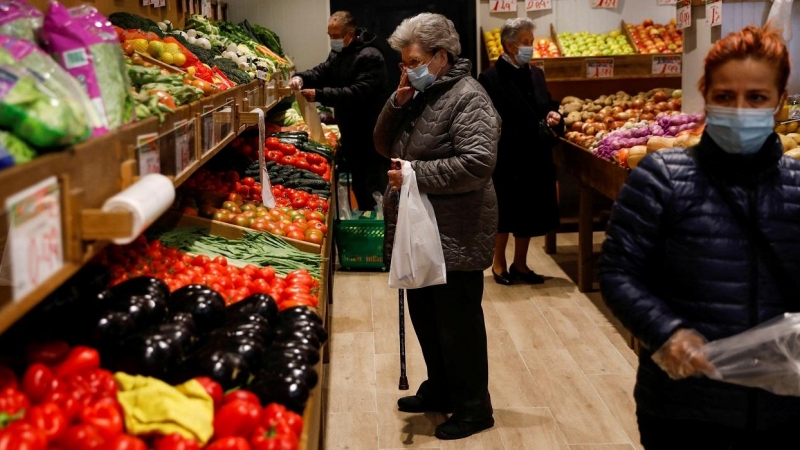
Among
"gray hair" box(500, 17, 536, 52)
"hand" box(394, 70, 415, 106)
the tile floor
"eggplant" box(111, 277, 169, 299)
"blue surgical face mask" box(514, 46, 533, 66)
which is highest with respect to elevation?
"gray hair" box(500, 17, 536, 52)

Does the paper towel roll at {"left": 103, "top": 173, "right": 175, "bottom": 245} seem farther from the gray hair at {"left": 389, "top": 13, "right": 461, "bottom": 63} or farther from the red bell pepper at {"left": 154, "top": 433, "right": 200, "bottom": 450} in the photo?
the gray hair at {"left": 389, "top": 13, "right": 461, "bottom": 63}

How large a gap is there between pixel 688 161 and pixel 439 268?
1.73m

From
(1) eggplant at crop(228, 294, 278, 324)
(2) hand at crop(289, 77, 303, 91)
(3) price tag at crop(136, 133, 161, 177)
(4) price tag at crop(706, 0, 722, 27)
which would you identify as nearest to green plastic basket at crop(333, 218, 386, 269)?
(2) hand at crop(289, 77, 303, 91)

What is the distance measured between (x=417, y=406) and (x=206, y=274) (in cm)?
161

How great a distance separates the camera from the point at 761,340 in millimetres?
2061

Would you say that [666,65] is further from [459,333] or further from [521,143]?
[459,333]

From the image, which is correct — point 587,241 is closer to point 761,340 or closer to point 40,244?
point 761,340

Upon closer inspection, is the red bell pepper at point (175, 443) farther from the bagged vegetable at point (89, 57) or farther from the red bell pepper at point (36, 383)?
the bagged vegetable at point (89, 57)

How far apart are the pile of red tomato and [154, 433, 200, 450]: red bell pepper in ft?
3.49

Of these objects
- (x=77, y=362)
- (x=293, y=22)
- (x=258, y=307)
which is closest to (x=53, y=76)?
(x=77, y=362)

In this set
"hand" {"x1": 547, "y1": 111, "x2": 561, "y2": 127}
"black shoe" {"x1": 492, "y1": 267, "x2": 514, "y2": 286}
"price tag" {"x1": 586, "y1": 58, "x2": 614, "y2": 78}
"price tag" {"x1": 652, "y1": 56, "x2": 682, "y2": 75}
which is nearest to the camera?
"hand" {"x1": 547, "y1": 111, "x2": 561, "y2": 127}

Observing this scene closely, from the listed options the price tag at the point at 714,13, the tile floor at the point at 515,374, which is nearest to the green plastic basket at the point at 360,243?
the tile floor at the point at 515,374

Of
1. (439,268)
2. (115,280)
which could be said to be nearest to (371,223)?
(439,268)

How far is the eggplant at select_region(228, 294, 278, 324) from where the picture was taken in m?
2.55
